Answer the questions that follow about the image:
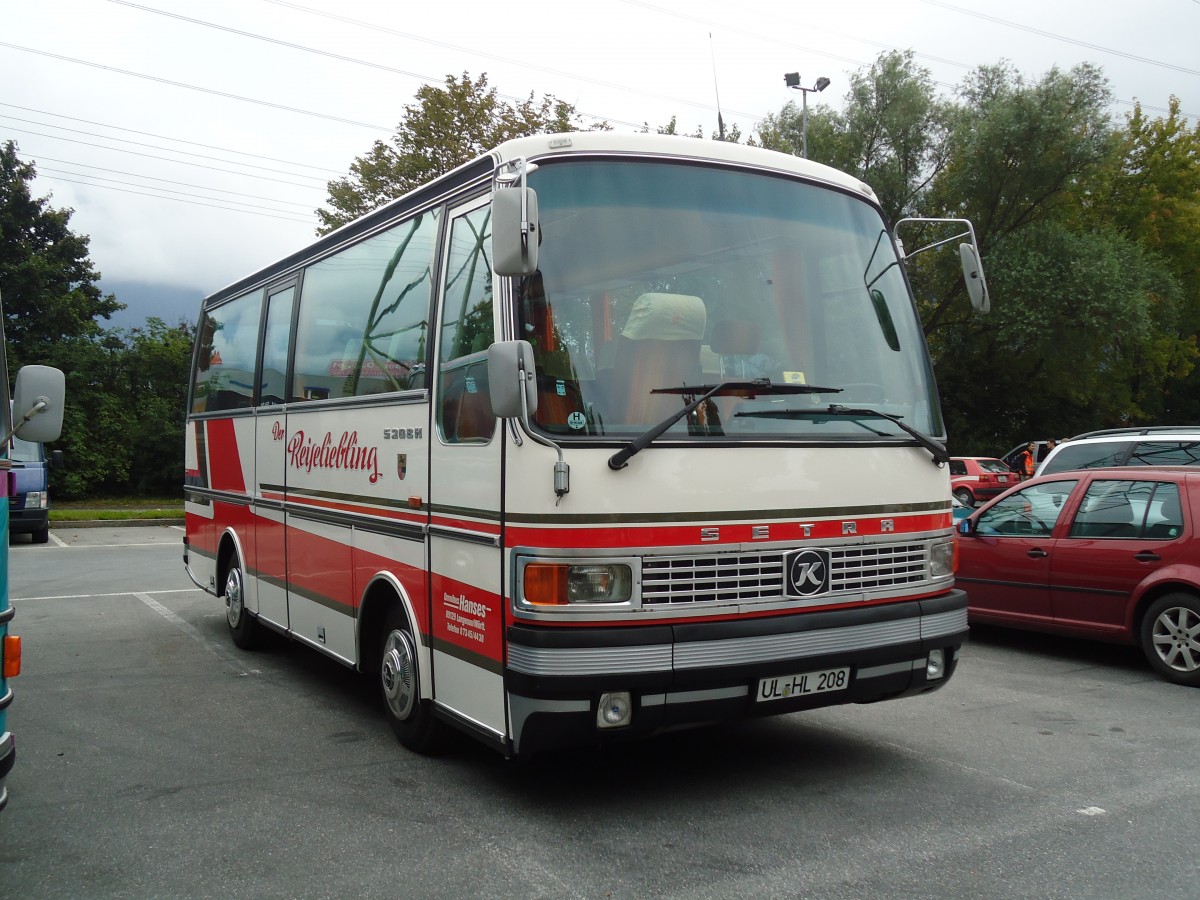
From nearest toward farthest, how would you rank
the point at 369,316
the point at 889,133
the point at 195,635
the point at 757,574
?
the point at 757,574, the point at 369,316, the point at 195,635, the point at 889,133

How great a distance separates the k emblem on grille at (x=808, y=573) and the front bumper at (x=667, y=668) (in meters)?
0.12

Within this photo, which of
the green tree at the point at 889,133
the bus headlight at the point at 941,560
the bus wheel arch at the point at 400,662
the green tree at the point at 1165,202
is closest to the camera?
the bus headlight at the point at 941,560

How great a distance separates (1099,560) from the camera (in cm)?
845

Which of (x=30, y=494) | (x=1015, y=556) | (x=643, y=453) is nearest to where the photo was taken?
(x=643, y=453)

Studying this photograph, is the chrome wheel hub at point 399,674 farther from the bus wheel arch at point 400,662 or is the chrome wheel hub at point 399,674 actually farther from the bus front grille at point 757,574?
the bus front grille at point 757,574

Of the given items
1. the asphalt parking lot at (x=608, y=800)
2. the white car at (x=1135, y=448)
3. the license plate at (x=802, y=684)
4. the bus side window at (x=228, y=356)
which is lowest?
the asphalt parking lot at (x=608, y=800)

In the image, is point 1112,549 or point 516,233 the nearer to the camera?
point 516,233

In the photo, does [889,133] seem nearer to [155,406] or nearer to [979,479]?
[979,479]

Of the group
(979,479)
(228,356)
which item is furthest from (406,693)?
(979,479)

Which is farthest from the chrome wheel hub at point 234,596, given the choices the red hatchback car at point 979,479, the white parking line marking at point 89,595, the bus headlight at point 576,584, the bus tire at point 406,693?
the red hatchback car at point 979,479

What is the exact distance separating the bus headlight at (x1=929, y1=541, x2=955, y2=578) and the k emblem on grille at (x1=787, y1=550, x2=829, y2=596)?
766mm

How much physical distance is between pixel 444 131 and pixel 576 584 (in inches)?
1183

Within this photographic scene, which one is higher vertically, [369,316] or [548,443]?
[369,316]

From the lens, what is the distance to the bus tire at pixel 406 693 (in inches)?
229
